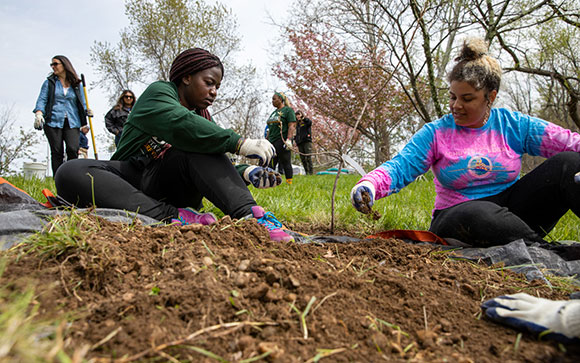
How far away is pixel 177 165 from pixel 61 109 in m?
3.81

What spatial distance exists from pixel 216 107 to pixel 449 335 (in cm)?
1847

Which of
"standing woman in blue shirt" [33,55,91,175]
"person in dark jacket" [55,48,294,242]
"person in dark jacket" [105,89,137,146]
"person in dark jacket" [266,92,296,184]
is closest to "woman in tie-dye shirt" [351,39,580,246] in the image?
"person in dark jacket" [55,48,294,242]

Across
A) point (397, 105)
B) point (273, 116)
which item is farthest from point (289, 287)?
point (397, 105)

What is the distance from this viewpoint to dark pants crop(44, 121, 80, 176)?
16.0 feet

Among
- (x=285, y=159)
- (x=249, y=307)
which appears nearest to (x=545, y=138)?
Answer: (x=249, y=307)

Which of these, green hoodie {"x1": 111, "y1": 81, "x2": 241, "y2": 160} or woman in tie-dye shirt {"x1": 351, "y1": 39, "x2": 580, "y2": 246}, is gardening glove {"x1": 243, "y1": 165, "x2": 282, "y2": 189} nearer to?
green hoodie {"x1": 111, "y1": 81, "x2": 241, "y2": 160}

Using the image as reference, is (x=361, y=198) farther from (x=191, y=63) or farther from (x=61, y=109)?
(x=61, y=109)

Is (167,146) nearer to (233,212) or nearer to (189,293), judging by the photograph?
(233,212)

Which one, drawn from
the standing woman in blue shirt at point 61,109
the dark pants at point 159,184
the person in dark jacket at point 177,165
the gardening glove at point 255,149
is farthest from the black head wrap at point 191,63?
the standing woman in blue shirt at point 61,109

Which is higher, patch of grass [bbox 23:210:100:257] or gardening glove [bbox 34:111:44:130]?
gardening glove [bbox 34:111:44:130]

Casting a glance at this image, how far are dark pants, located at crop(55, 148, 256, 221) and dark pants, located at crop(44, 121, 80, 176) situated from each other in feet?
10.4

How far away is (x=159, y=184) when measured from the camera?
2.23m

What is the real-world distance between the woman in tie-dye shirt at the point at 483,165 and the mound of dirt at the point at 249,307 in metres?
0.71

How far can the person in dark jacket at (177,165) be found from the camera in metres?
1.97
